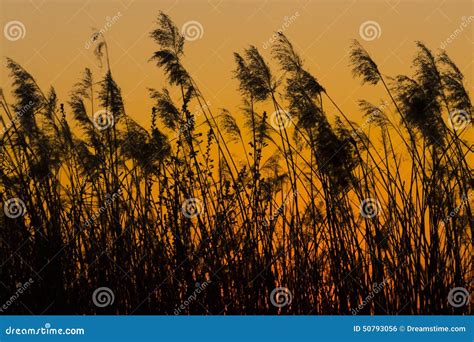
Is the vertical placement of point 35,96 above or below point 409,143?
below

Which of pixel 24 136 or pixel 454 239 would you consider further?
pixel 24 136

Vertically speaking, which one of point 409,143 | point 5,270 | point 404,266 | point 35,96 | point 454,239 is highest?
point 409,143

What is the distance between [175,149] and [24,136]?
1.21 meters

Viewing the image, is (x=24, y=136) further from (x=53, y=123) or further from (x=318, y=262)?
(x=318, y=262)

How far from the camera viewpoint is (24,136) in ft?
21.8

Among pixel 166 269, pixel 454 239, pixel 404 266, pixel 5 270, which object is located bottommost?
pixel 5 270

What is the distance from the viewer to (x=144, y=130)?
6566 millimetres

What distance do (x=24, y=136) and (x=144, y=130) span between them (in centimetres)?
97

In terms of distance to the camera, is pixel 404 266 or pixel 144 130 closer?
pixel 404 266

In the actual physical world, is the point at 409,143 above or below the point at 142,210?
above

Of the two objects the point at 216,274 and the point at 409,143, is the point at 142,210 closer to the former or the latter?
the point at 216,274

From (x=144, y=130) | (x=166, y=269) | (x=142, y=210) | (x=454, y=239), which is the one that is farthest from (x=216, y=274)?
(x=454, y=239)

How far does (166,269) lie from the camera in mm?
6285

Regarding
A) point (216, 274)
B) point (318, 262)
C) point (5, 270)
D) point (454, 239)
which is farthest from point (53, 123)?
point (454, 239)
